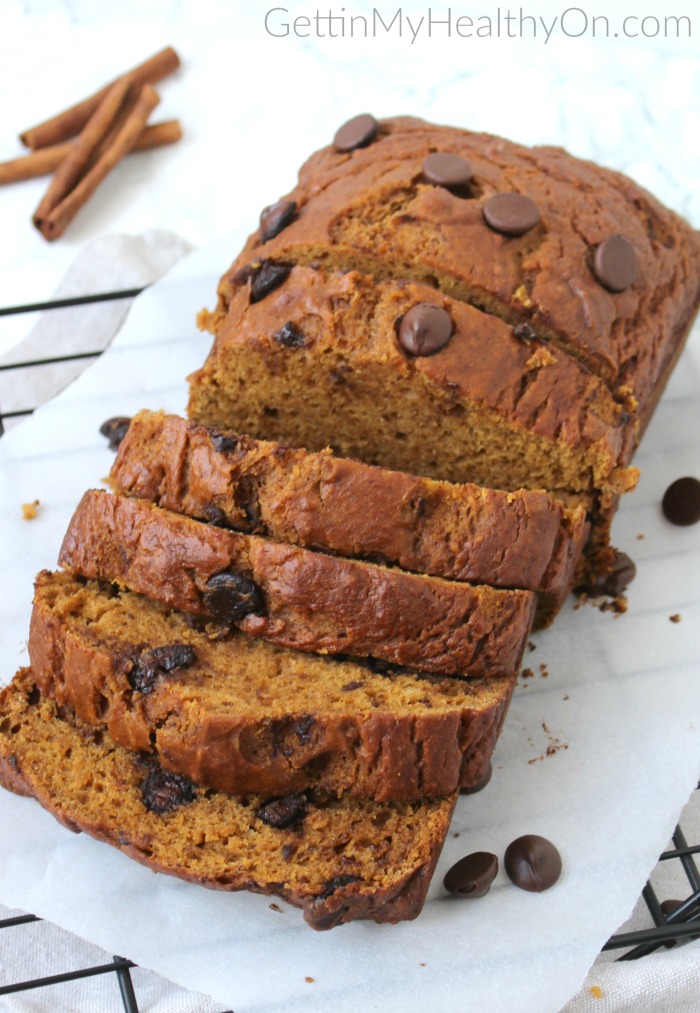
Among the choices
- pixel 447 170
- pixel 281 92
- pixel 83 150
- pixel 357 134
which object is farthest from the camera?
pixel 281 92

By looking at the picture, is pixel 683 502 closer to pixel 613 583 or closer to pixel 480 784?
pixel 613 583

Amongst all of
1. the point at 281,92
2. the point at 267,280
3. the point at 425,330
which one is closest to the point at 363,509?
the point at 425,330

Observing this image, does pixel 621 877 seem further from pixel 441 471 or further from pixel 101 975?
pixel 101 975

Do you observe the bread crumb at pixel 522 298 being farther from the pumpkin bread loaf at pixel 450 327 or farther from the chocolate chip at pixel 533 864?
the chocolate chip at pixel 533 864

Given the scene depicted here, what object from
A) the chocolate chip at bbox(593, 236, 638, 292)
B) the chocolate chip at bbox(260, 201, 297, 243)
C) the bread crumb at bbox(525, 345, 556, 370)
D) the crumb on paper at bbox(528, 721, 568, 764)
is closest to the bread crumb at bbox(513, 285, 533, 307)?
the bread crumb at bbox(525, 345, 556, 370)

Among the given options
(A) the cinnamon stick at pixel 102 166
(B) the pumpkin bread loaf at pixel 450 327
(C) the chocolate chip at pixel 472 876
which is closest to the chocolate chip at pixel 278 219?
(B) the pumpkin bread loaf at pixel 450 327

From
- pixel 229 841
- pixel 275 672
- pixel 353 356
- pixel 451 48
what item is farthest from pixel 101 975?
pixel 451 48

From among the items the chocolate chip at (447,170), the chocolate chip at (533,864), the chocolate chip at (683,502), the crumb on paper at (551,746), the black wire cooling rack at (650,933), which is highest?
the chocolate chip at (447,170)
